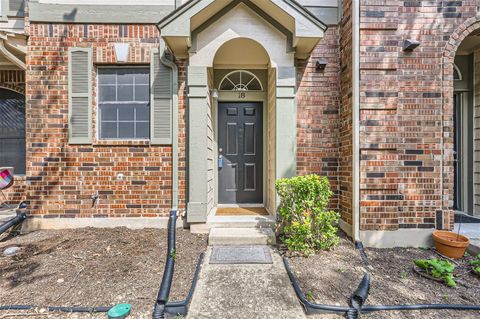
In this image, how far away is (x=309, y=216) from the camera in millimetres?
3316

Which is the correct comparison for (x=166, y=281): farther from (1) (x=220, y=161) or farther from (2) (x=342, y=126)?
(2) (x=342, y=126)

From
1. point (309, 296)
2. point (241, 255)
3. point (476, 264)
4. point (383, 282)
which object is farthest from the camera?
point (241, 255)

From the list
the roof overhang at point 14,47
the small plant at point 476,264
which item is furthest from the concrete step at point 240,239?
the roof overhang at point 14,47

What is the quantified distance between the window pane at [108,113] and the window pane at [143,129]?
0.44 m

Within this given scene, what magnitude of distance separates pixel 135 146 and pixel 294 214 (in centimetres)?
281

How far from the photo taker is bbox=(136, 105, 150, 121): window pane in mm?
4219

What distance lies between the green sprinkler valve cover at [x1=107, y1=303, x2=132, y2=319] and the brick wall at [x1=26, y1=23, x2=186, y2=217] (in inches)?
75.9

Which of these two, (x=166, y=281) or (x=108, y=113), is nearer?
(x=166, y=281)

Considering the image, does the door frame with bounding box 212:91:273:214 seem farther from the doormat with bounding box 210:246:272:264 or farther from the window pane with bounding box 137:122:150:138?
the doormat with bounding box 210:246:272:264

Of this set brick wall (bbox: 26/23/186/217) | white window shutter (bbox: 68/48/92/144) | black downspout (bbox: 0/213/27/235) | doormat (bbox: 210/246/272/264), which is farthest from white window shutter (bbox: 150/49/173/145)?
black downspout (bbox: 0/213/27/235)

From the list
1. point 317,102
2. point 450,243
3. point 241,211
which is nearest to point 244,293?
point 241,211

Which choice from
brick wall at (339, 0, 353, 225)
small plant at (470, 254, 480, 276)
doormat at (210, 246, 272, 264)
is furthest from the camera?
brick wall at (339, 0, 353, 225)

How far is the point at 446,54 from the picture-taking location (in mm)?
3555

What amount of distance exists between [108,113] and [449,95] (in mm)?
5424
